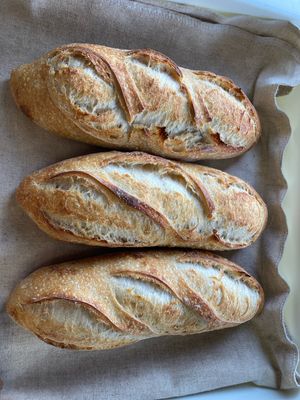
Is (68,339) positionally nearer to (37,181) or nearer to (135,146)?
(37,181)

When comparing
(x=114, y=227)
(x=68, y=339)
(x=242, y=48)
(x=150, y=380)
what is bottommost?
(x=150, y=380)

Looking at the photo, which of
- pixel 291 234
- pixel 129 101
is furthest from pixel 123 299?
pixel 291 234

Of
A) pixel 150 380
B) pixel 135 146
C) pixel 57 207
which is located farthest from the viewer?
pixel 150 380

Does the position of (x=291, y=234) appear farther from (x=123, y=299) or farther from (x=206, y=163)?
(x=123, y=299)

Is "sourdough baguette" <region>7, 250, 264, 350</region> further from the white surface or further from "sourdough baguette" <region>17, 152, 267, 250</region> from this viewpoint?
the white surface

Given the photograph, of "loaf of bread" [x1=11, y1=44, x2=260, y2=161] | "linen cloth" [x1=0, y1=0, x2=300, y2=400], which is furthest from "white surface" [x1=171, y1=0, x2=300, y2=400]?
"loaf of bread" [x1=11, y1=44, x2=260, y2=161]

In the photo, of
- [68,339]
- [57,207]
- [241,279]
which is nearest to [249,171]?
[241,279]

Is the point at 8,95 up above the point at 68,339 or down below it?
above
